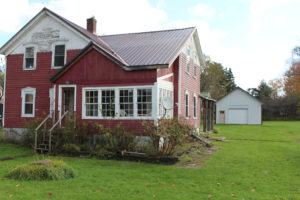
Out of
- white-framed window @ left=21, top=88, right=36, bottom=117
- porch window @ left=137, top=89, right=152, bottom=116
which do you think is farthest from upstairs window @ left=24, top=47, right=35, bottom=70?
porch window @ left=137, top=89, right=152, bottom=116

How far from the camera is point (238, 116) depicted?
138 feet

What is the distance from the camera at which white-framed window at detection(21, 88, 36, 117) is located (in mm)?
17156

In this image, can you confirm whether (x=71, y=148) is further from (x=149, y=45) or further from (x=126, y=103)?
(x=149, y=45)

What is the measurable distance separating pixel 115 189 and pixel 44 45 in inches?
508

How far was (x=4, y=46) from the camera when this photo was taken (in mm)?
17703

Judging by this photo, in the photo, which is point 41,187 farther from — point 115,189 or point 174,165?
point 174,165

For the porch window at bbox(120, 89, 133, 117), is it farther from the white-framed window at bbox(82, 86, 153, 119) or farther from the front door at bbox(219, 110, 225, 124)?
the front door at bbox(219, 110, 225, 124)

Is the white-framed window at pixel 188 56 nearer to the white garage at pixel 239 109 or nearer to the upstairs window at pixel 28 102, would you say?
the upstairs window at pixel 28 102

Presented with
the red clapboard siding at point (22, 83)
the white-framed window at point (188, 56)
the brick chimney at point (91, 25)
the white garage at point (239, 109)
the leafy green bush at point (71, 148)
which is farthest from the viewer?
the white garage at point (239, 109)

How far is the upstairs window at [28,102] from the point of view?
17.2m

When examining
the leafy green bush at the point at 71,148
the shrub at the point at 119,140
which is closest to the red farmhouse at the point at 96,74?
the shrub at the point at 119,140

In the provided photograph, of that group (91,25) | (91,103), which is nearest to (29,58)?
(91,25)

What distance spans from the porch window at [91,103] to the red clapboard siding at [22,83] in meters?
3.42

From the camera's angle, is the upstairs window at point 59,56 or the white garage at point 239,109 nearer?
the upstairs window at point 59,56
